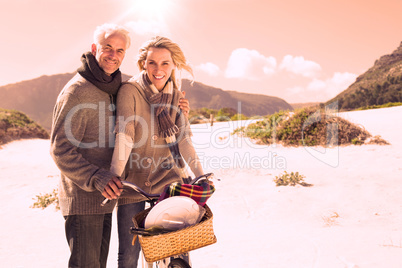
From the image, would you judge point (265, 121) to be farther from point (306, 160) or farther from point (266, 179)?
point (266, 179)

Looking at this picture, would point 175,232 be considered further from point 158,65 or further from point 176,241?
point 158,65

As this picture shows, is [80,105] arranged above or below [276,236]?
above

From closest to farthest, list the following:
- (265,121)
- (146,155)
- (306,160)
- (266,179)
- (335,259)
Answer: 1. (146,155)
2. (335,259)
3. (266,179)
4. (306,160)
5. (265,121)

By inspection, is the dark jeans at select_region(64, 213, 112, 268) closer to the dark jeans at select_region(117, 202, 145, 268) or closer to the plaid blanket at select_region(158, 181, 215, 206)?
the dark jeans at select_region(117, 202, 145, 268)

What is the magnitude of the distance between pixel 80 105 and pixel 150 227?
107 cm

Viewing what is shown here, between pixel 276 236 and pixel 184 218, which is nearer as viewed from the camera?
pixel 184 218

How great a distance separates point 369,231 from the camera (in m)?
5.25

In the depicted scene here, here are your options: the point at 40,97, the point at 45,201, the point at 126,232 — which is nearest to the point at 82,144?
the point at 126,232

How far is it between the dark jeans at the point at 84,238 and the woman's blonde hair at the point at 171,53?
4.59 ft

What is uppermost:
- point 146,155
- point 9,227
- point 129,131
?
point 129,131

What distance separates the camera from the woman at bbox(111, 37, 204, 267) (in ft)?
9.06

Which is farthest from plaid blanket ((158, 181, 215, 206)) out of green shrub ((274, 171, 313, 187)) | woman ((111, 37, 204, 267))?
green shrub ((274, 171, 313, 187))

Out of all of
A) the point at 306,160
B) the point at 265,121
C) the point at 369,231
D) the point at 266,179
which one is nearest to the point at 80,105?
the point at 369,231

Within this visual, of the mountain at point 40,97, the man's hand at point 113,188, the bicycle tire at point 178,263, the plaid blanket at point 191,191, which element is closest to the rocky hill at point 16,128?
the man's hand at point 113,188
